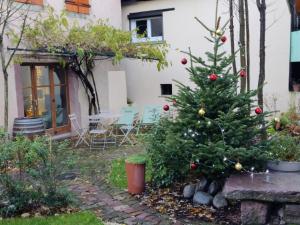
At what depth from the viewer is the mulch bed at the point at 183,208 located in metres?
4.44

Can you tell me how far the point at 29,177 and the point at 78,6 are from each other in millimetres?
7170

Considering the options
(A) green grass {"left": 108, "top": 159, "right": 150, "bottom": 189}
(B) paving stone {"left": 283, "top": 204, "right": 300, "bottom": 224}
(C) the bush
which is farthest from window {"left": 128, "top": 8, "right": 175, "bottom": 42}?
(B) paving stone {"left": 283, "top": 204, "right": 300, "bottom": 224}

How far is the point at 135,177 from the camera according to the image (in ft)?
17.3

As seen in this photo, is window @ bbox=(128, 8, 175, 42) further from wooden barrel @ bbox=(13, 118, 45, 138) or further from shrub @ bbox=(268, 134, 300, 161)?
shrub @ bbox=(268, 134, 300, 161)

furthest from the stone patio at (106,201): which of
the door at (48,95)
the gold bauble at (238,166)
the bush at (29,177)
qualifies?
the door at (48,95)

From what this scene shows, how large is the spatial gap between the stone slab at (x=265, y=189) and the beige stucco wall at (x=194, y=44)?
23.3 feet

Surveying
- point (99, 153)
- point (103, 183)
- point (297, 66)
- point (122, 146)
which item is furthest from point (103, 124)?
point (297, 66)

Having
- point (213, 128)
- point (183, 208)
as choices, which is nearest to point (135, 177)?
point (183, 208)

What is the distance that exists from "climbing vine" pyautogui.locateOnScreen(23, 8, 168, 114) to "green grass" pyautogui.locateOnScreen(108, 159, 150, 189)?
3273 mm

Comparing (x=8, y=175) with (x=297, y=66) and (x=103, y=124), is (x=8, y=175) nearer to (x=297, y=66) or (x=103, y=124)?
(x=103, y=124)

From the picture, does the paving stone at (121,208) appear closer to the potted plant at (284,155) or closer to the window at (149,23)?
the potted plant at (284,155)

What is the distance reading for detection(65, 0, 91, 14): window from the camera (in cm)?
1031

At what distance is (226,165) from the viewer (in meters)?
4.62

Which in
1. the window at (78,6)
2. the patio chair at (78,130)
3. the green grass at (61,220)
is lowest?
the green grass at (61,220)
